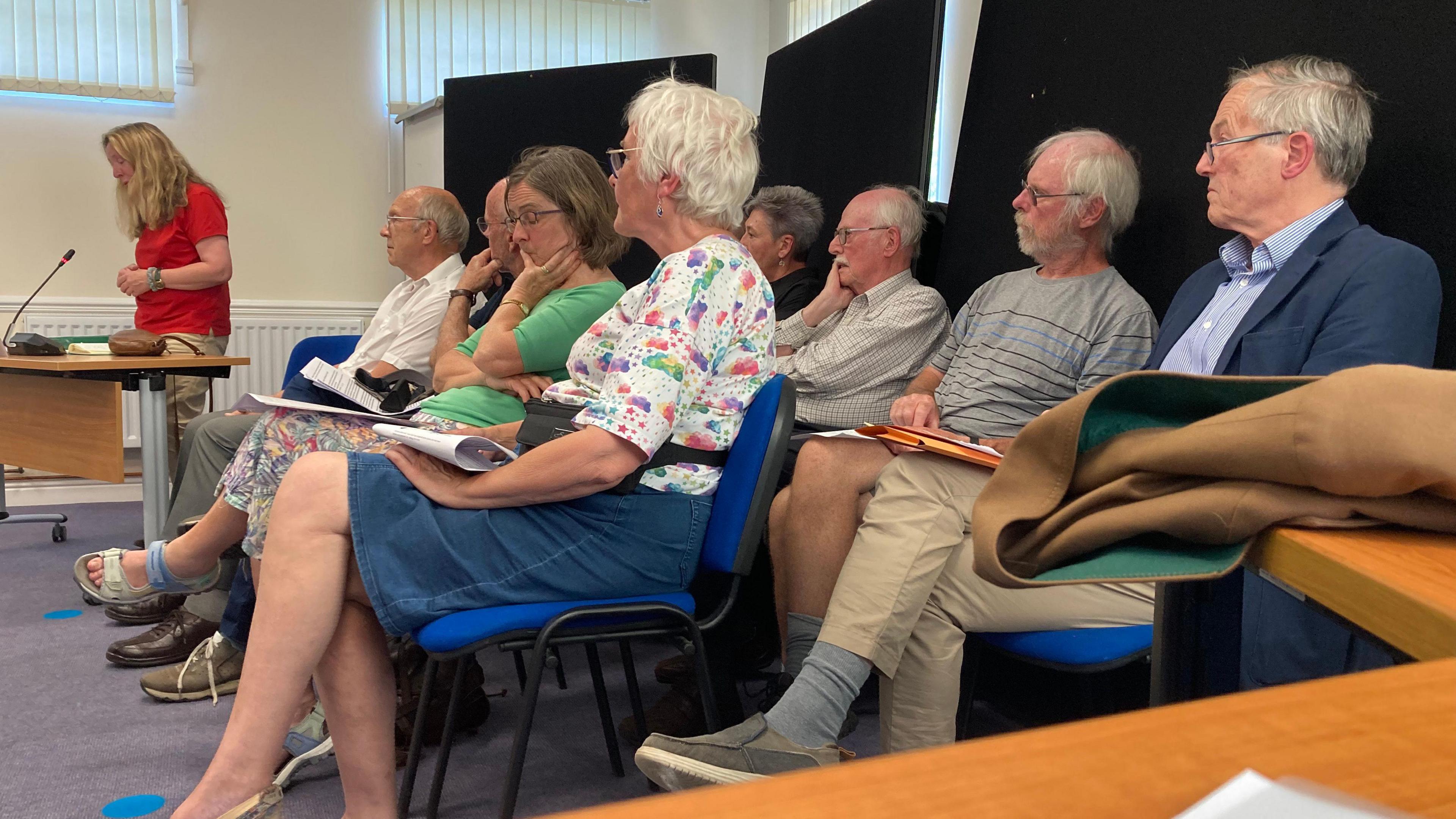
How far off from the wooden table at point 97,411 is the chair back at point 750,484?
2186 millimetres

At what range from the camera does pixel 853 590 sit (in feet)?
5.06

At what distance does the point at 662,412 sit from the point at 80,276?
449 centimetres

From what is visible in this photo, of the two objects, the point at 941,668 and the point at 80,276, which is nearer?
the point at 941,668

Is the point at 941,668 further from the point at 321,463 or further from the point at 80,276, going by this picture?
the point at 80,276

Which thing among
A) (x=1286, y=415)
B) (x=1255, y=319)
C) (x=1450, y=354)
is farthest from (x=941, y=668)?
(x=1286, y=415)

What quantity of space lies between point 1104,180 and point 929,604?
3.83 ft

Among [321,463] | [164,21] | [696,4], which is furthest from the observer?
[696,4]

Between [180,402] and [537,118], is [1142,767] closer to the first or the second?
[180,402]

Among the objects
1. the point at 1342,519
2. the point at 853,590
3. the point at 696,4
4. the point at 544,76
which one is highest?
the point at 696,4

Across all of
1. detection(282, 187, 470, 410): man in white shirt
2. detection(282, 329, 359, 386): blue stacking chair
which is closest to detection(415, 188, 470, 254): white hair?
detection(282, 187, 470, 410): man in white shirt

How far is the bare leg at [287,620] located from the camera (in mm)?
1347

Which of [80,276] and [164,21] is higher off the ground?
[164,21]

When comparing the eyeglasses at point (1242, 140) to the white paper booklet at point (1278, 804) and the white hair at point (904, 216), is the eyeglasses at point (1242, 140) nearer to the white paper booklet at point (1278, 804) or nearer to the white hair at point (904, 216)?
the white hair at point (904, 216)

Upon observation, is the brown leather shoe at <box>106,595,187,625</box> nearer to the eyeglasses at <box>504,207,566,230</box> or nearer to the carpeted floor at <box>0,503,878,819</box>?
the carpeted floor at <box>0,503,878,819</box>
